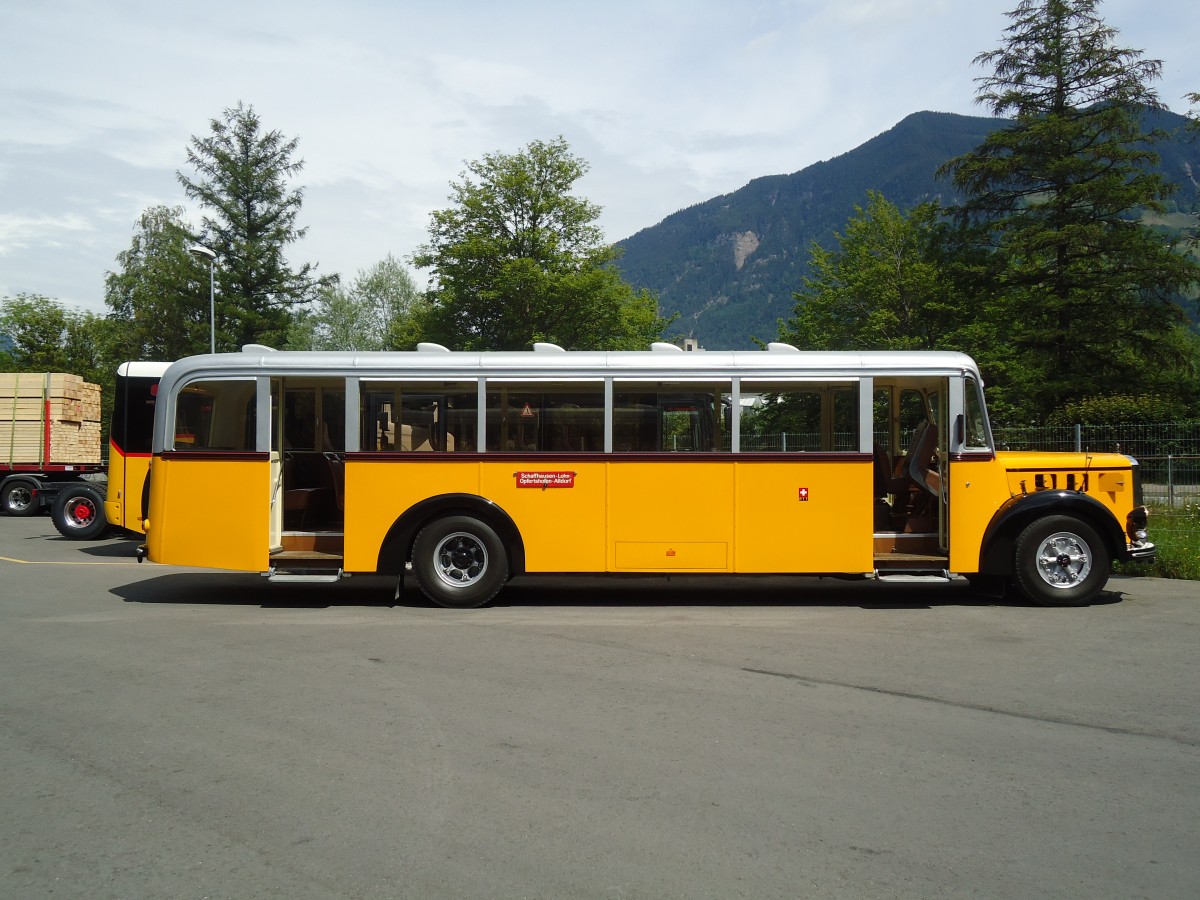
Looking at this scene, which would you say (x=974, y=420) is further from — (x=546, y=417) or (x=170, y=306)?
(x=170, y=306)

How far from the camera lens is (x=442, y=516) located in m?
10.1

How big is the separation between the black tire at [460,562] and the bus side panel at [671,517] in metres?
1.20

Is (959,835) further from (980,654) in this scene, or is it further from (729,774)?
(980,654)

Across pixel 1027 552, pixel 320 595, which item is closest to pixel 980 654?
pixel 1027 552

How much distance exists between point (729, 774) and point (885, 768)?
0.81 meters

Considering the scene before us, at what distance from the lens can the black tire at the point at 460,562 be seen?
9.94 meters

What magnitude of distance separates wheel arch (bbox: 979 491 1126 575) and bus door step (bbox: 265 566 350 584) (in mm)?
6746

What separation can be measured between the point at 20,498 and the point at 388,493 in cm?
1653

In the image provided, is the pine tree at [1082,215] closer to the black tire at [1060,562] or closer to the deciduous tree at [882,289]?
the deciduous tree at [882,289]

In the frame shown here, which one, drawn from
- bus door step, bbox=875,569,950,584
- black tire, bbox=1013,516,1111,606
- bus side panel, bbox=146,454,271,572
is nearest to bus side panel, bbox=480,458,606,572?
bus side panel, bbox=146,454,271,572

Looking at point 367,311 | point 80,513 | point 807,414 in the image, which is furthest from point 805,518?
point 367,311

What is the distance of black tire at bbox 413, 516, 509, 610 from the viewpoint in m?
9.94

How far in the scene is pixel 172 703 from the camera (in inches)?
240

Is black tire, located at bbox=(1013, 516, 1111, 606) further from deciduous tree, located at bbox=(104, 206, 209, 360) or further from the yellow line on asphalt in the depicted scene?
deciduous tree, located at bbox=(104, 206, 209, 360)
